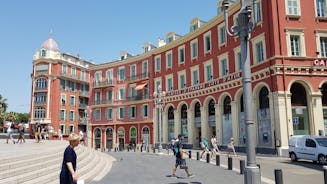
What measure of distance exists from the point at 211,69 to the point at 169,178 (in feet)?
64.4

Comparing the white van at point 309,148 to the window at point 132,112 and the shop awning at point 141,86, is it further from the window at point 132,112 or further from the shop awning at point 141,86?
the window at point 132,112

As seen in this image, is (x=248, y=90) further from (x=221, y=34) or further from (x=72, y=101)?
(x=72, y=101)

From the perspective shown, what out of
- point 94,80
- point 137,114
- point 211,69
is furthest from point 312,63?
point 94,80

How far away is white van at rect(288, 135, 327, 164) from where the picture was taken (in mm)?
15863

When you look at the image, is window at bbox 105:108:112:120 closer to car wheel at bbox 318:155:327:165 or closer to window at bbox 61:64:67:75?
window at bbox 61:64:67:75

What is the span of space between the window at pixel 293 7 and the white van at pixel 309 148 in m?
10.0

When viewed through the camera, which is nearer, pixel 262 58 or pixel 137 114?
pixel 262 58

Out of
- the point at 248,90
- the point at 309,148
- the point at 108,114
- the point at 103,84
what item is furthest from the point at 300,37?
the point at 103,84

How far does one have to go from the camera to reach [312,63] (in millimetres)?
21781

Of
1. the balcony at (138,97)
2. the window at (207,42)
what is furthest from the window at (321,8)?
the balcony at (138,97)

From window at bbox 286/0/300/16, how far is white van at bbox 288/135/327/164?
394 inches

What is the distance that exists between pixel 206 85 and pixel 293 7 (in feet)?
Answer: 36.1

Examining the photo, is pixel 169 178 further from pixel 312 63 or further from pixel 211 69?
pixel 211 69

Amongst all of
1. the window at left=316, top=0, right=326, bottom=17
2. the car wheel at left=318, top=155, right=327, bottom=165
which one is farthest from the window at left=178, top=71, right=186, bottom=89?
the car wheel at left=318, top=155, right=327, bottom=165
